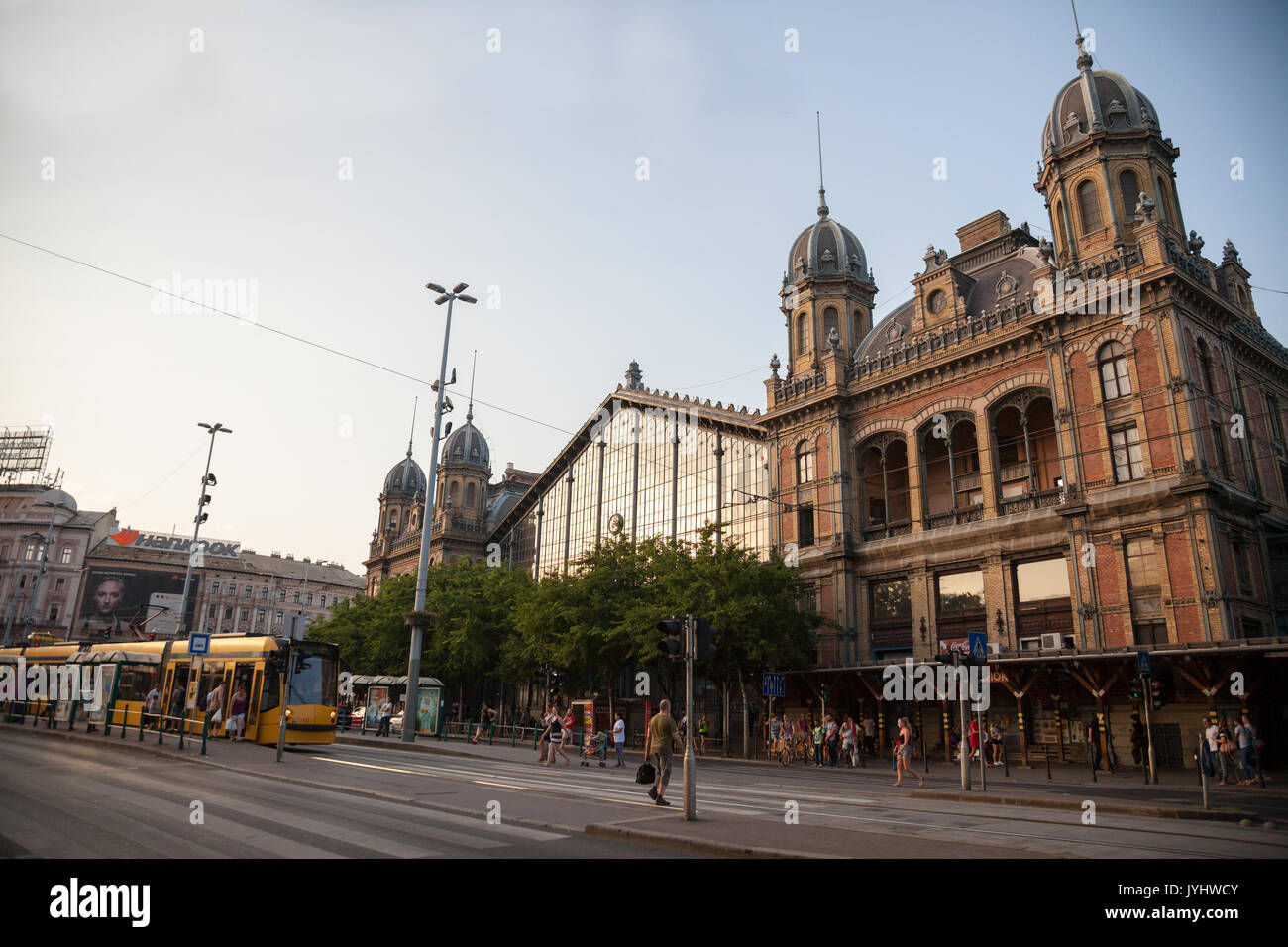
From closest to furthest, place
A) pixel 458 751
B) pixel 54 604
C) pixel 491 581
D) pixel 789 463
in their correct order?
1. pixel 458 751
2. pixel 789 463
3. pixel 491 581
4. pixel 54 604

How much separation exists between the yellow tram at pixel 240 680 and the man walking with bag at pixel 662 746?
12.4m

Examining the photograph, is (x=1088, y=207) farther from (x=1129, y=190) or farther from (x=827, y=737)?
(x=827, y=737)

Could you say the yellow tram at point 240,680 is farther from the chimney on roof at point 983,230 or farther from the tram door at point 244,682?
the chimney on roof at point 983,230

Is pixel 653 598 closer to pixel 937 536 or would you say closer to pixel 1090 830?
pixel 937 536

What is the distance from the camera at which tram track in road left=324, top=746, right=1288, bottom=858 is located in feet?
34.6

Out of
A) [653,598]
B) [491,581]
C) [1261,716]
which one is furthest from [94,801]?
[491,581]

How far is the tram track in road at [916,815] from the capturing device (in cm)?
1053

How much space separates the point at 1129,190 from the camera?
1332 inches

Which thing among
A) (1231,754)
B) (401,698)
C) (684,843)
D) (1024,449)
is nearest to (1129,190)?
(1024,449)

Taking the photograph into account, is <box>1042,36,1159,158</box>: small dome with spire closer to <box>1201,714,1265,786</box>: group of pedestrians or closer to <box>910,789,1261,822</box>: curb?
<box>1201,714,1265,786</box>: group of pedestrians

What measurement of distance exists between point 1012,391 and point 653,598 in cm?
1829

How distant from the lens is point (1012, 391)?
34656mm

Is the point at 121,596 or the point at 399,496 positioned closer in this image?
the point at 399,496

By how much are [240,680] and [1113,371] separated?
3316 cm
